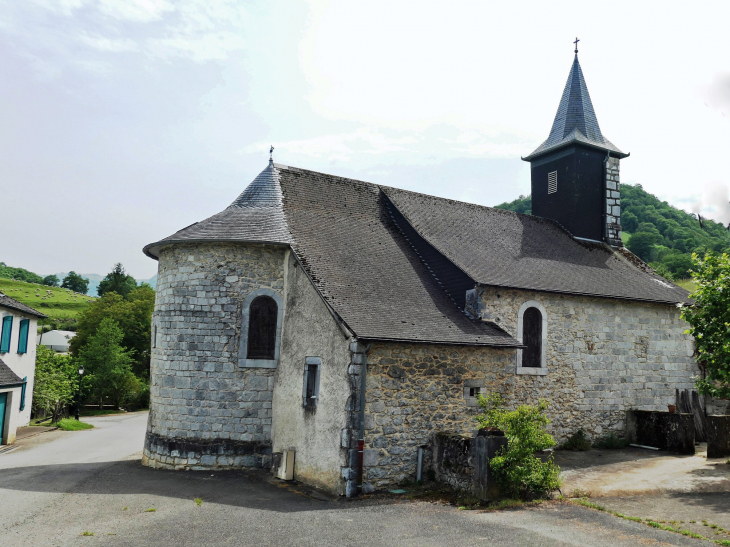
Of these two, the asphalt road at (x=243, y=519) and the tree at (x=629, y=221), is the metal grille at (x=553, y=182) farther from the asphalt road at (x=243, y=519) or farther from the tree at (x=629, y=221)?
the tree at (x=629, y=221)

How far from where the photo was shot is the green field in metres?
70.2

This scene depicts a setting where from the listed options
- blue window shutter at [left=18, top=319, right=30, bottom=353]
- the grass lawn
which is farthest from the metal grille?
the grass lawn

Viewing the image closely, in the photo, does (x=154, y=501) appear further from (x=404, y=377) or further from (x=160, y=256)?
(x=160, y=256)

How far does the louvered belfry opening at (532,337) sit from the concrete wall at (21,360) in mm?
16703

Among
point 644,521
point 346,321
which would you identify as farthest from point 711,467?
point 346,321

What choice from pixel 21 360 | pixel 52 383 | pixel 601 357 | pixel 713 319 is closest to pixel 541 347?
pixel 601 357

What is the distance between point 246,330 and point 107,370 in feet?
83.0

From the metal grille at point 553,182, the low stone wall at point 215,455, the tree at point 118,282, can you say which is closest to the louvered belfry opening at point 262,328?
the low stone wall at point 215,455

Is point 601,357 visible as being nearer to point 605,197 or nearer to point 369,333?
point 605,197

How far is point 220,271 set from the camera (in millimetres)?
12695

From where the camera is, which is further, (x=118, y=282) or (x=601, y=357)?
(x=118, y=282)

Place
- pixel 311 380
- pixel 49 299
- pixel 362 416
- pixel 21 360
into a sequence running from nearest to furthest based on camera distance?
pixel 362 416 → pixel 311 380 → pixel 21 360 → pixel 49 299

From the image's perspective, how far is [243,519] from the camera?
27.9 feet

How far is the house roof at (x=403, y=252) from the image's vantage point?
463 inches
